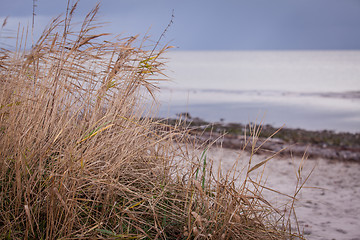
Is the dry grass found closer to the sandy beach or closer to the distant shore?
the sandy beach

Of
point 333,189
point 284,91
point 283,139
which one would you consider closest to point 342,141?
point 283,139

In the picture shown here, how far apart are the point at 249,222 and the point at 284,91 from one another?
1834 cm

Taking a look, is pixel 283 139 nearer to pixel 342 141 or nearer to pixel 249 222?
pixel 342 141

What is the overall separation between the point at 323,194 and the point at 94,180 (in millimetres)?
3586

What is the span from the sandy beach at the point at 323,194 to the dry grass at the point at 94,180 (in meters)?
0.39

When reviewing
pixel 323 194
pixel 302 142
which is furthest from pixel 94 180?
pixel 302 142

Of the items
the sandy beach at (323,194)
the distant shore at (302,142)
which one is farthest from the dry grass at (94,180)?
the distant shore at (302,142)

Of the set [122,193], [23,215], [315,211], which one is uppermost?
[122,193]

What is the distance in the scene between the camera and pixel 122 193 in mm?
2029

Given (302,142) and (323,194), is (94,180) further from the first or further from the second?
(302,142)

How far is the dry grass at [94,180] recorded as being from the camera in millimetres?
1761

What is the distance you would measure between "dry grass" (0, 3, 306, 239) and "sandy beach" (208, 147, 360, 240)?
0.39 m

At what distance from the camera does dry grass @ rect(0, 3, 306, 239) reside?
176 cm

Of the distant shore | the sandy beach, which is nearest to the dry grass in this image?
the sandy beach
